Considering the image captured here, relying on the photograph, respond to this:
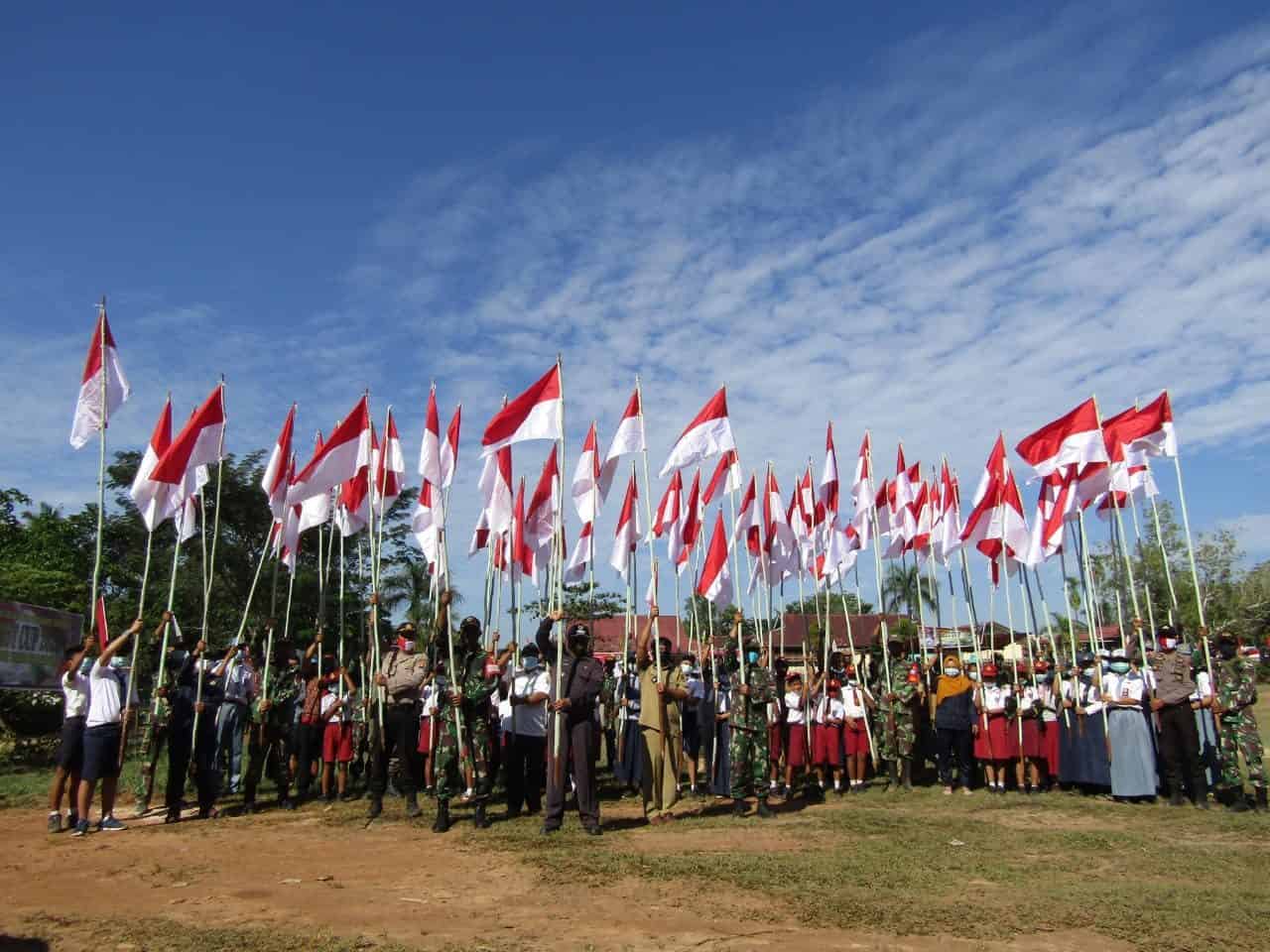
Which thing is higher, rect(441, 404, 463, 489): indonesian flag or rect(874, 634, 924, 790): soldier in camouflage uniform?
rect(441, 404, 463, 489): indonesian flag

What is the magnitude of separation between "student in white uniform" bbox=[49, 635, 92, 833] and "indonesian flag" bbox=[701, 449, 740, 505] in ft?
27.5

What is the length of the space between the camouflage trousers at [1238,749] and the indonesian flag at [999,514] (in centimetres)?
384

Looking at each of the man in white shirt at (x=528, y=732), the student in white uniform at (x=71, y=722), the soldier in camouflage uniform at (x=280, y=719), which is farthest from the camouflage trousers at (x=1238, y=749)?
the student in white uniform at (x=71, y=722)

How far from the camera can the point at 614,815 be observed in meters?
11.1

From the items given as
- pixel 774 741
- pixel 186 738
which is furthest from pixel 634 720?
pixel 186 738

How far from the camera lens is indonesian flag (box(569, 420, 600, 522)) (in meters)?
15.0

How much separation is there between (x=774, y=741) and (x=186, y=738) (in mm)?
7961

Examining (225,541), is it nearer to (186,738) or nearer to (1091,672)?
(186,738)

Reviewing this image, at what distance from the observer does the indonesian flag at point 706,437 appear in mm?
12562

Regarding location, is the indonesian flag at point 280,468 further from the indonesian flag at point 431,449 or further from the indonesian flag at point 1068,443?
the indonesian flag at point 1068,443

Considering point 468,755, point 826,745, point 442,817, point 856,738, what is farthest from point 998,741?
point 442,817

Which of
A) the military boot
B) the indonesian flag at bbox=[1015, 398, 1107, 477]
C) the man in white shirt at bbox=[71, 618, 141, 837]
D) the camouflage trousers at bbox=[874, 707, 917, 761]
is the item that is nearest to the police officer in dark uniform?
the military boot

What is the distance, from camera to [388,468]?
1448 cm

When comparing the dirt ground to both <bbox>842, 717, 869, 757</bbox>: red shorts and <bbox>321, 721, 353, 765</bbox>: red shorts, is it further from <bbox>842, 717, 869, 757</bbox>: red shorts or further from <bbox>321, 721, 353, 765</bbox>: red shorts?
<bbox>842, 717, 869, 757</bbox>: red shorts
